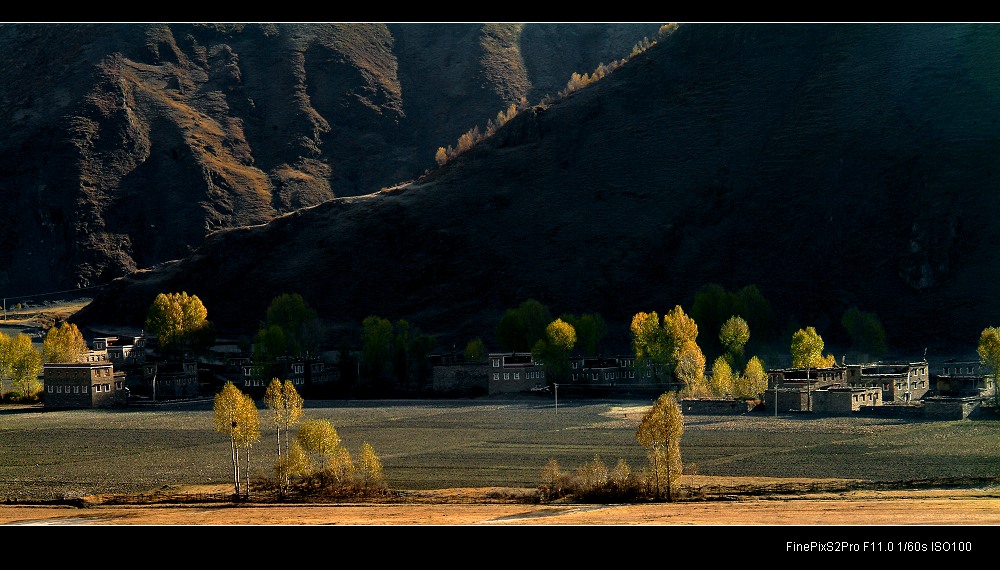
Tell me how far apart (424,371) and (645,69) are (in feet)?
261

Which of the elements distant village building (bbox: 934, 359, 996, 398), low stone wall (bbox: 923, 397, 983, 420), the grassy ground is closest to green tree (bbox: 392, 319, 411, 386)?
the grassy ground

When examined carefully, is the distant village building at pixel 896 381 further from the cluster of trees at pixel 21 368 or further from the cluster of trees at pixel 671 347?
the cluster of trees at pixel 21 368

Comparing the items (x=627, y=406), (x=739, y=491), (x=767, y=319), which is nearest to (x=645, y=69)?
(x=767, y=319)

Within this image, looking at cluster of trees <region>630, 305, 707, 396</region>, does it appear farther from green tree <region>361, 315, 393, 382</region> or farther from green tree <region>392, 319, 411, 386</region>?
green tree <region>361, 315, 393, 382</region>

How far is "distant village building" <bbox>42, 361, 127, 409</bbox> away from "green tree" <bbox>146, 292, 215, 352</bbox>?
22.6 m

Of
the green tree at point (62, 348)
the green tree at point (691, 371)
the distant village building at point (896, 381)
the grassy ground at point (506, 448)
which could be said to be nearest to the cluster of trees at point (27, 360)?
the green tree at point (62, 348)

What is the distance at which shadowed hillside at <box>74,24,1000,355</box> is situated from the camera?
14412cm

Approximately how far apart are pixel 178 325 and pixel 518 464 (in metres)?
68.8

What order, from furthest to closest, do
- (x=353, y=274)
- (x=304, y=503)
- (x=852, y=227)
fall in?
(x=353, y=274) → (x=852, y=227) → (x=304, y=503)

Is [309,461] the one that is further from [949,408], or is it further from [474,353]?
[474,353]

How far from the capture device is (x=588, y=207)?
166 meters

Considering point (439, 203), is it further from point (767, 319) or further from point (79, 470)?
point (79, 470)

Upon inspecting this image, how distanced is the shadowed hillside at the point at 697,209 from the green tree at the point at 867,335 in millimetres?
8876

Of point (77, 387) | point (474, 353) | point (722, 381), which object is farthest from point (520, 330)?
point (77, 387)
